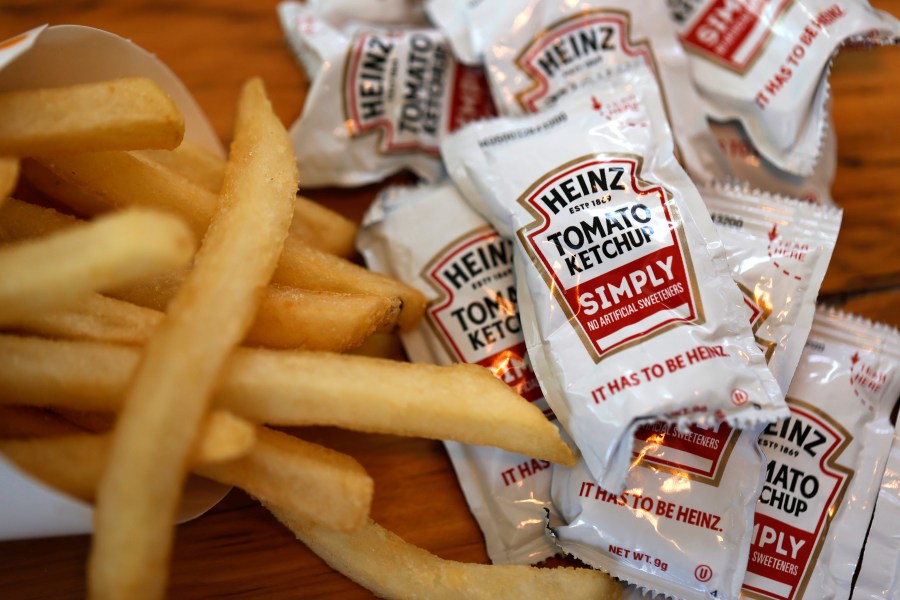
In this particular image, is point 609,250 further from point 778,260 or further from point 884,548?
point 884,548

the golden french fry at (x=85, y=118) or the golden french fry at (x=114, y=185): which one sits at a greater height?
the golden french fry at (x=85, y=118)

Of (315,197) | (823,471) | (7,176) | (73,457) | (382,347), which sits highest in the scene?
(7,176)

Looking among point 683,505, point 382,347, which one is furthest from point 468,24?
point 683,505

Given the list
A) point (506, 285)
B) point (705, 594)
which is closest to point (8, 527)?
point (506, 285)

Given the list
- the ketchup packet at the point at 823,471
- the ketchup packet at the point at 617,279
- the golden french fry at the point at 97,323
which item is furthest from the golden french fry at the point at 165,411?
the ketchup packet at the point at 823,471

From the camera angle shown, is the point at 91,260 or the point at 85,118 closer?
the point at 91,260

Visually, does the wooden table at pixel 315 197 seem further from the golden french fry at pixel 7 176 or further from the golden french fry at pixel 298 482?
the golden french fry at pixel 7 176
